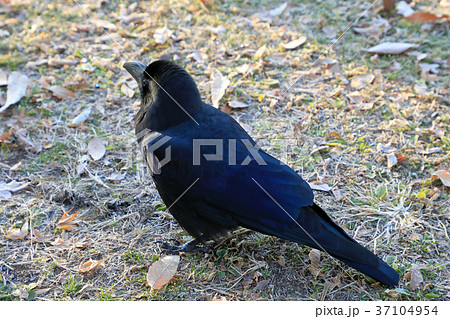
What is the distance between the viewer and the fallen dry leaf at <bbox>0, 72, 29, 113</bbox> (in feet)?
14.6

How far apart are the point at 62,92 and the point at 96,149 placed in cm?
99

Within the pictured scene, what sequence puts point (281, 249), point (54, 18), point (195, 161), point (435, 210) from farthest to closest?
1. point (54, 18)
2. point (435, 210)
3. point (281, 249)
4. point (195, 161)

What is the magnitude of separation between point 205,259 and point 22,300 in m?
1.16

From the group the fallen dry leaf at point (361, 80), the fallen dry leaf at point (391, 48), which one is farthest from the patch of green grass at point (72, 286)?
the fallen dry leaf at point (391, 48)

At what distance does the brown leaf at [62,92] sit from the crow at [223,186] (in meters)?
1.75

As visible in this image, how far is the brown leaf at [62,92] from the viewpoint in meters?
4.61

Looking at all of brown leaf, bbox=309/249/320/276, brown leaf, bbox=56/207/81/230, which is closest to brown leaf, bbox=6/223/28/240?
brown leaf, bbox=56/207/81/230

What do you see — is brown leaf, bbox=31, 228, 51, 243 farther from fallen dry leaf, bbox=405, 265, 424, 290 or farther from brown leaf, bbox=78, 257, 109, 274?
fallen dry leaf, bbox=405, 265, 424, 290

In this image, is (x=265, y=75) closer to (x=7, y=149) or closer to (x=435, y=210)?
(x=435, y=210)

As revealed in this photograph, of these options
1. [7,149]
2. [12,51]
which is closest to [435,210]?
[7,149]

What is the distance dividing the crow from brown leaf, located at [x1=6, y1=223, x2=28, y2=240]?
100cm

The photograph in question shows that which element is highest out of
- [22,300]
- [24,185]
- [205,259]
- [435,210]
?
[24,185]

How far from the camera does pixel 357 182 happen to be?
12.3 feet

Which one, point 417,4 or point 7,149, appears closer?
point 7,149
